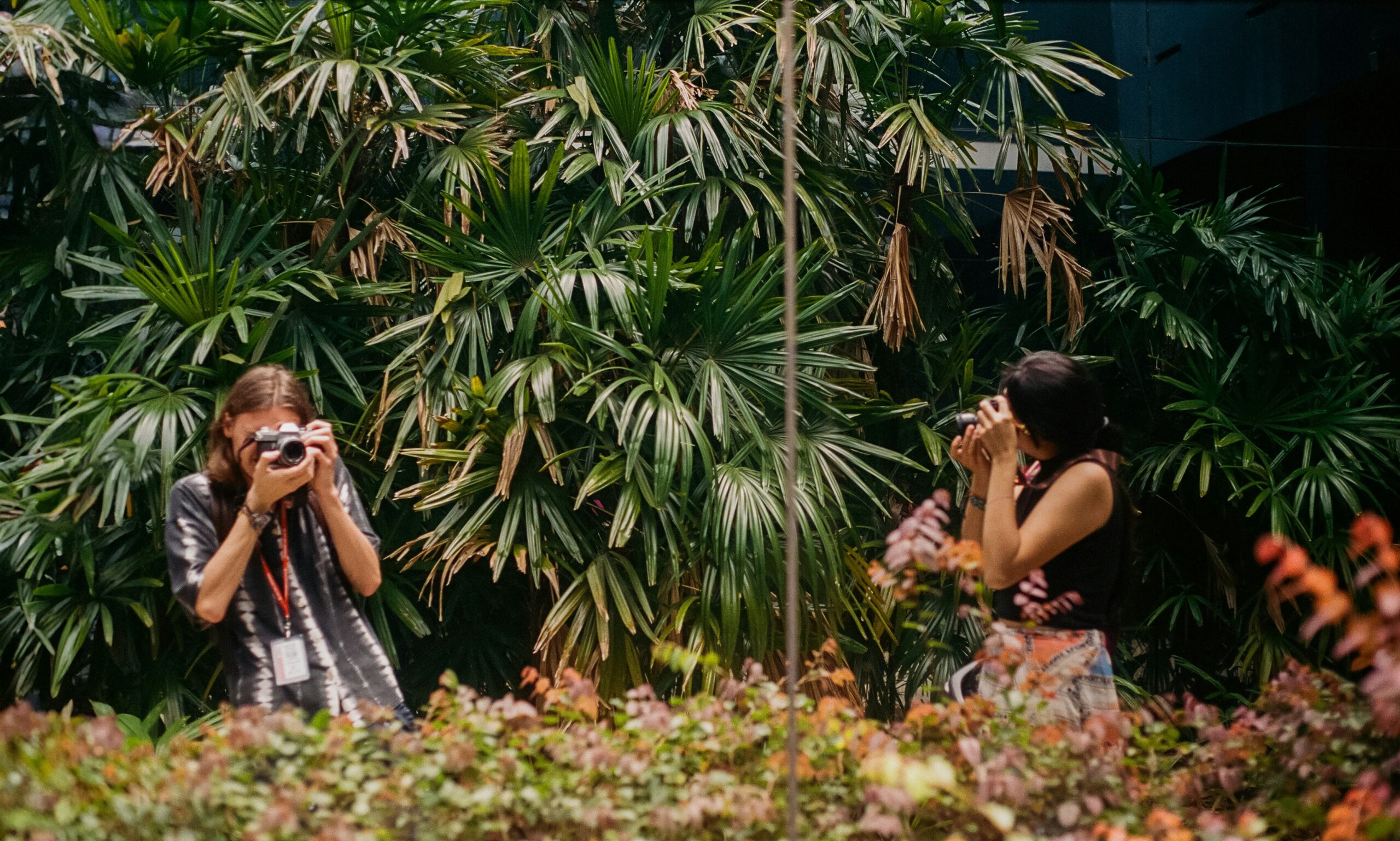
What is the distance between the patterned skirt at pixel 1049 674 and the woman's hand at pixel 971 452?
33 centimetres

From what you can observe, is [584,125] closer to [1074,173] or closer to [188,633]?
[1074,173]

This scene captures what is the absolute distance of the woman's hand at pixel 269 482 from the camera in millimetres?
1695

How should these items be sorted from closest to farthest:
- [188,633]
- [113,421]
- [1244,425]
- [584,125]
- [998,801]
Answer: [998,801]
[113,421]
[188,633]
[584,125]
[1244,425]

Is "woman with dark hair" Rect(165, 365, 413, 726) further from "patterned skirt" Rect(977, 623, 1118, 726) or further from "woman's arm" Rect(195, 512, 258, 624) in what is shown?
"patterned skirt" Rect(977, 623, 1118, 726)

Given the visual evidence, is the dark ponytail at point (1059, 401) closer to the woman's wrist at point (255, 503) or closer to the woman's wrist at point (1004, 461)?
the woman's wrist at point (1004, 461)

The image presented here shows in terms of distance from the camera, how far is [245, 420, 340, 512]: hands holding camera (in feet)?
5.57

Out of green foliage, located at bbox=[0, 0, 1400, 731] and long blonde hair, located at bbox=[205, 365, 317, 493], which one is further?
green foliage, located at bbox=[0, 0, 1400, 731]

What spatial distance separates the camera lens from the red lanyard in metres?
0.13

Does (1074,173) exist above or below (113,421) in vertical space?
above

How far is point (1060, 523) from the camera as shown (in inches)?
70.0

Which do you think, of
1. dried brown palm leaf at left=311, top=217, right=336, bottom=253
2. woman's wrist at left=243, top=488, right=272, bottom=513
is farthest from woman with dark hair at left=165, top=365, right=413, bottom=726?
dried brown palm leaf at left=311, top=217, right=336, bottom=253

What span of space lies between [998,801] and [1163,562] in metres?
2.39

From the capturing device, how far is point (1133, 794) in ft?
4.63

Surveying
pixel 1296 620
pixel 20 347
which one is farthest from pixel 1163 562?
pixel 20 347
